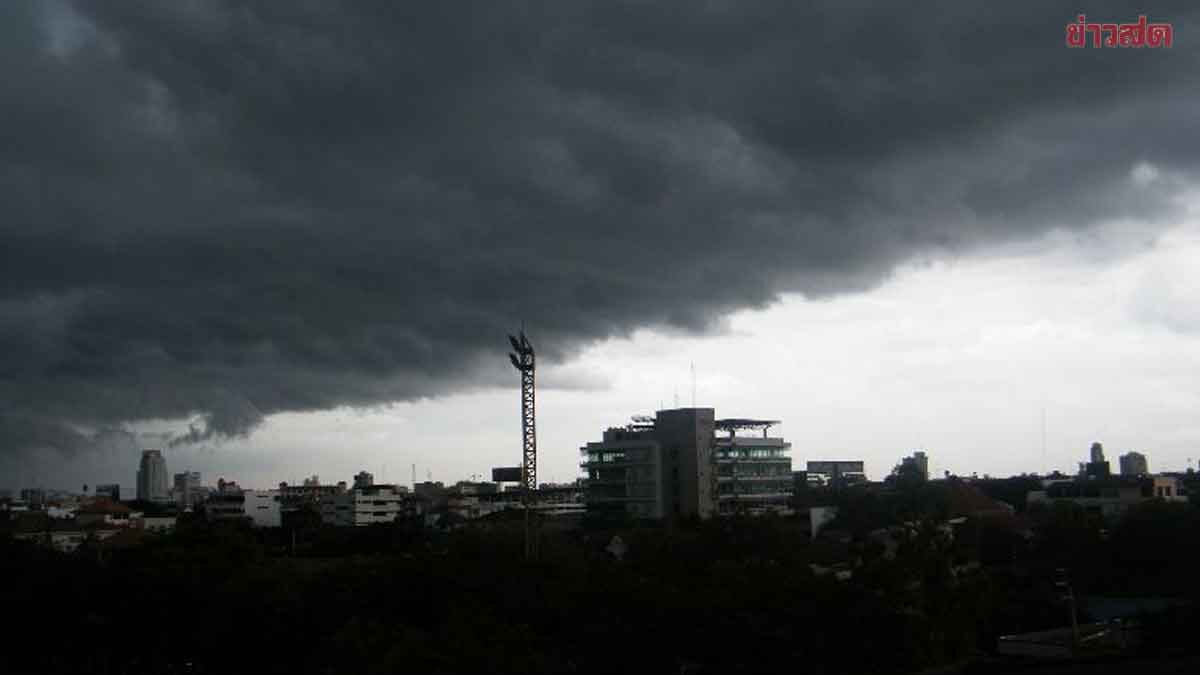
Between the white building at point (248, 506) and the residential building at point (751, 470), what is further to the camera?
the white building at point (248, 506)

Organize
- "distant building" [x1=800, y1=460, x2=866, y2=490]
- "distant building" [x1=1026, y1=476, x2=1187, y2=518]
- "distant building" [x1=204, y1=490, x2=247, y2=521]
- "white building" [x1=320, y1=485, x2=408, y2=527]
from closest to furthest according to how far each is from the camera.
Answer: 1. "distant building" [x1=1026, y1=476, x2=1187, y2=518]
2. "white building" [x1=320, y1=485, x2=408, y2=527]
3. "distant building" [x1=204, y1=490, x2=247, y2=521]
4. "distant building" [x1=800, y1=460, x2=866, y2=490]

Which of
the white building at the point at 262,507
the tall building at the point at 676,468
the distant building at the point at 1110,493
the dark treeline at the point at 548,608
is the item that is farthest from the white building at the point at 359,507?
the distant building at the point at 1110,493

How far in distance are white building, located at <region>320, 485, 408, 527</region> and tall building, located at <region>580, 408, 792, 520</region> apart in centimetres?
3285

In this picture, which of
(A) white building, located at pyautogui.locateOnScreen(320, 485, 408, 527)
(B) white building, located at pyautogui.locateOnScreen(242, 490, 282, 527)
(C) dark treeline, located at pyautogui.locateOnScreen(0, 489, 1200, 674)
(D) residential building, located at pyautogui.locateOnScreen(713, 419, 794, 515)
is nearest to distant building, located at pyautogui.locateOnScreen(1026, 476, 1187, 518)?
(D) residential building, located at pyautogui.locateOnScreen(713, 419, 794, 515)

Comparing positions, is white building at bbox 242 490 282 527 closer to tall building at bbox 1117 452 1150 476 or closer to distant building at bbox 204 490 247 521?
distant building at bbox 204 490 247 521

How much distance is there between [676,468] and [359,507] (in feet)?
139

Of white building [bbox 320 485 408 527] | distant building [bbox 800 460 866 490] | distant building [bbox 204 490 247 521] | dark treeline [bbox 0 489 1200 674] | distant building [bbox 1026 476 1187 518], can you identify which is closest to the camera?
dark treeline [bbox 0 489 1200 674]

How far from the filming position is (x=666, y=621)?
2973cm

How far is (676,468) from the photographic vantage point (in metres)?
94.0

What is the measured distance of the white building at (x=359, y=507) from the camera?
119938 millimetres

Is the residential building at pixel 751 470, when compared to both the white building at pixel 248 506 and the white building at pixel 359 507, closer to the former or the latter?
the white building at pixel 359 507

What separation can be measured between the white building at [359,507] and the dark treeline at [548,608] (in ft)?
217

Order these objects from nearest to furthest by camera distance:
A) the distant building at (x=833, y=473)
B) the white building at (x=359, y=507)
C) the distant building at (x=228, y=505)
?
1. the white building at (x=359, y=507)
2. the distant building at (x=228, y=505)
3. the distant building at (x=833, y=473)

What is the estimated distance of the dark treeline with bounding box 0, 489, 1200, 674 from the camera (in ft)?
94.5
